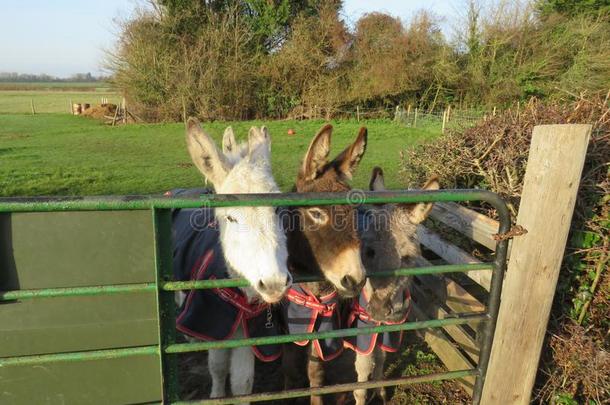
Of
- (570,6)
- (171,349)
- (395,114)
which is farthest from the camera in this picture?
Result: (395,114)

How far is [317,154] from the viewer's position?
2834mm

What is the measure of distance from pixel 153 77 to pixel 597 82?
23785 millimetres

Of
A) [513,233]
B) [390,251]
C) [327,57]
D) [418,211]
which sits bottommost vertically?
[390,251]

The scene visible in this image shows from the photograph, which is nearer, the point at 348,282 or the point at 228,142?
the point at 348,282

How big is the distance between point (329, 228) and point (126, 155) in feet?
44.4

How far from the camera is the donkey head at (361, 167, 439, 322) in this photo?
9.55ft

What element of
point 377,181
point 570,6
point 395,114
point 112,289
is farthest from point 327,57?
point 112,289

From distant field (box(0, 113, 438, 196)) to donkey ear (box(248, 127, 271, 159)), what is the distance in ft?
15.2

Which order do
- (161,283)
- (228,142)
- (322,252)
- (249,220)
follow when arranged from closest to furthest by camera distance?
1. (161,283)
2. (249,220)
3. (322,252)
4. (228,142)

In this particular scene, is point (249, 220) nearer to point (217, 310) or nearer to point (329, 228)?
point (329, 228)

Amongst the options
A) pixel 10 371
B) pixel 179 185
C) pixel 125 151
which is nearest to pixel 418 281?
pixel 10 371

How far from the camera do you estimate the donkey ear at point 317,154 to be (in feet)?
9.08

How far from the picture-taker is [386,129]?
21766 mm

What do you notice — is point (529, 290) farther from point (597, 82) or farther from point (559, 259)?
point (597, 82)
